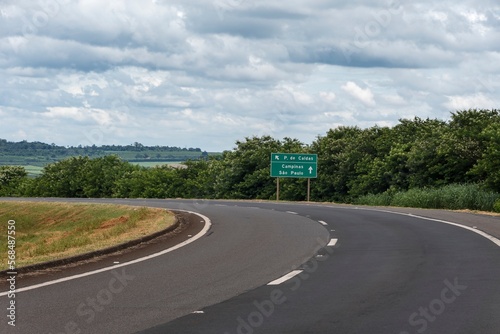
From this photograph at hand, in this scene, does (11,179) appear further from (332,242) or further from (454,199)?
(332,242)

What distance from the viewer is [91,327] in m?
9.62

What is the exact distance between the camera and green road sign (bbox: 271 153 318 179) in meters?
62.5

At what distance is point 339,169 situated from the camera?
7050 cm

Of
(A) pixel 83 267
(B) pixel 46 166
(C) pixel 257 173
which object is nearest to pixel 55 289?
(A) pixel 83 267

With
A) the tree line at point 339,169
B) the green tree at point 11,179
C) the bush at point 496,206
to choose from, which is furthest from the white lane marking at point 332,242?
the green tree at point 11,179

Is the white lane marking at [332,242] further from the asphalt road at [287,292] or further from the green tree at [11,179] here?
the green tree at [11,179]

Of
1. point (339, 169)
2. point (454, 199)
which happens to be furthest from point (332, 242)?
point (339, 169)

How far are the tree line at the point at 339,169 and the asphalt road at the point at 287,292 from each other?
2684 cm

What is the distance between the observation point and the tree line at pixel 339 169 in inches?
2078

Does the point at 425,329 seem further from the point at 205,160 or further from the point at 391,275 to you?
the point at 205,160

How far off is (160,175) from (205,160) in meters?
8.17

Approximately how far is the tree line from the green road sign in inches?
166

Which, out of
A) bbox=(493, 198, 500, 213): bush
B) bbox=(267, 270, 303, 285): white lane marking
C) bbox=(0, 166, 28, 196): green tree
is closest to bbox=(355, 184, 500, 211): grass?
bbox=(493, 198, 500, 213): bush

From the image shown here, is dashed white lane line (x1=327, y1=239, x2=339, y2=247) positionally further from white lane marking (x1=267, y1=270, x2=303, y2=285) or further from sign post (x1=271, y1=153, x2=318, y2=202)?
sign post (x1=271, y1=153, x2=318, y2=202)
